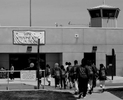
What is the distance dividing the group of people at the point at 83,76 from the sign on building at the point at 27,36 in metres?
10.3

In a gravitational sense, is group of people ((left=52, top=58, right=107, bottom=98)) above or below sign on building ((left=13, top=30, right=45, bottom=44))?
below

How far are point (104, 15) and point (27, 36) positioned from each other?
11009 millimetres

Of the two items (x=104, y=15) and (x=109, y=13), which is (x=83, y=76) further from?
(x=109, y=13)

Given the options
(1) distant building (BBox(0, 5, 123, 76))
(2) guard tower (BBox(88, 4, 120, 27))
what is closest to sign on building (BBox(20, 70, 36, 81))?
(1) distant building (BBox(0, 5, 123, 76))

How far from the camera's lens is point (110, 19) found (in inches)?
1556

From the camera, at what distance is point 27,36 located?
105ft

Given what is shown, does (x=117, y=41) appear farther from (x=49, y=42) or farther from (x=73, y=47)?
(x=49, y=42)

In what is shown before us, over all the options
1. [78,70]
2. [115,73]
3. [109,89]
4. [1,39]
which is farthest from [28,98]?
[115,73]

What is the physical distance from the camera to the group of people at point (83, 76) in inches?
593

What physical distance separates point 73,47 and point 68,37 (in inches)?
40.9

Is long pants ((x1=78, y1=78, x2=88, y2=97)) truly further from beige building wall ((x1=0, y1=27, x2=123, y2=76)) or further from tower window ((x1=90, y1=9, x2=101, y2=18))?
tower window ((x1=90, y1=9, x2=101, y2=18))

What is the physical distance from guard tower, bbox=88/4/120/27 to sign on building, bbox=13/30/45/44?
941cm

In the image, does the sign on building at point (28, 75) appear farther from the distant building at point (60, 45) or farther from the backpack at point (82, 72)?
the distant building at point (60, 45)

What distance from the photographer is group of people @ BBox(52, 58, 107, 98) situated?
49.4 ft
